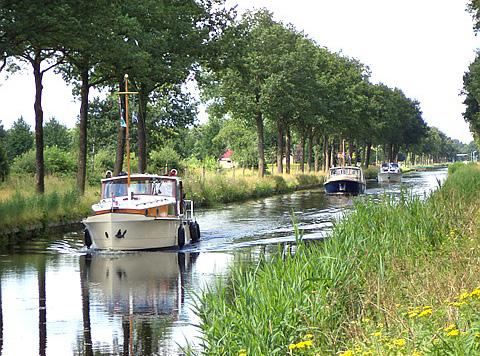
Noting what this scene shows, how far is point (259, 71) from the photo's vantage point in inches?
2653

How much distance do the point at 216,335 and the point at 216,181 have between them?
4271cm

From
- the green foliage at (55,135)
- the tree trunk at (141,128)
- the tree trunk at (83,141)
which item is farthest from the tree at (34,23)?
the green foliage at (55,135)

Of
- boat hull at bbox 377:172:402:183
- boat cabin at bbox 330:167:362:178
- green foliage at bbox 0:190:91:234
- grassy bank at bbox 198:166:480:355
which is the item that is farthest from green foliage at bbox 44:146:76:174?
grassy bank at bbox 198:166:480:355

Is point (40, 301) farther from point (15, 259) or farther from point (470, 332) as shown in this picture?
point (470, 332)

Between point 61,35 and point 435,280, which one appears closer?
point 435,280

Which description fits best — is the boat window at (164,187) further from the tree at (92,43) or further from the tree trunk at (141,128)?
the tree trunk at (141,128)

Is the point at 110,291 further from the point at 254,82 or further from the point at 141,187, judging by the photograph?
the point at 254,82

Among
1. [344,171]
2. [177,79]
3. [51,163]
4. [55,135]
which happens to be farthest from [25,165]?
[55,135]

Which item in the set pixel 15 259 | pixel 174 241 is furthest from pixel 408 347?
pixel 174 241

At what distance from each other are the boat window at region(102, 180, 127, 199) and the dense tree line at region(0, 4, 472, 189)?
5214mm

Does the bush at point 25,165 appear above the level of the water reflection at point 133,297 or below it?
above

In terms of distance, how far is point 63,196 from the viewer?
34594mm

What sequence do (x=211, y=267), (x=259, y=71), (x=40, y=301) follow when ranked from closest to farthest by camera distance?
1. (x=40, y=301)
2. (x=211, y=267)
3. (x=259, y=71)

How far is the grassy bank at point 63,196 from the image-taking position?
29048 millimetres
